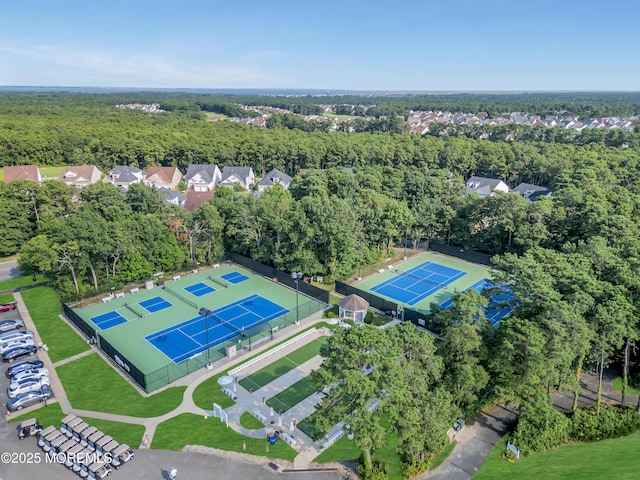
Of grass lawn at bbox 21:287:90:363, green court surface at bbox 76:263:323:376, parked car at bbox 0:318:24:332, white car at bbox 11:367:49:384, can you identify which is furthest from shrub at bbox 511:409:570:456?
parked car at bbox 0:318:24:332

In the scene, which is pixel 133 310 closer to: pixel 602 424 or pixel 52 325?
pixel 52 325

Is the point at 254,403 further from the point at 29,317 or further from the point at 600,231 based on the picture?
the point at 600,231

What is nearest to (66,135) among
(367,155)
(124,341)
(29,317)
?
(367,155)

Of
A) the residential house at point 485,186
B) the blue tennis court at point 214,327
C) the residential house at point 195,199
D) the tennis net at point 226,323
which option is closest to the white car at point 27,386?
the blue tennis court at point 214,327

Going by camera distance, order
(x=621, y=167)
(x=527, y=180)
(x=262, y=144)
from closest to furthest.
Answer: (x=621, y=167)
(x=527, y=180)
(x=262, y=144)

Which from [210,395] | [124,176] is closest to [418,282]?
[210,395]

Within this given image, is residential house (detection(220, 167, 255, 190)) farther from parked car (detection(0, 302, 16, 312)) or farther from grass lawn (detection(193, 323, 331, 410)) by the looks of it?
grass lawn (detection(193, 323, 331, 410))

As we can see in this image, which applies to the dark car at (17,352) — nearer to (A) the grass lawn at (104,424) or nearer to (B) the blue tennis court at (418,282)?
(A) the grass lawn at (104,424)
